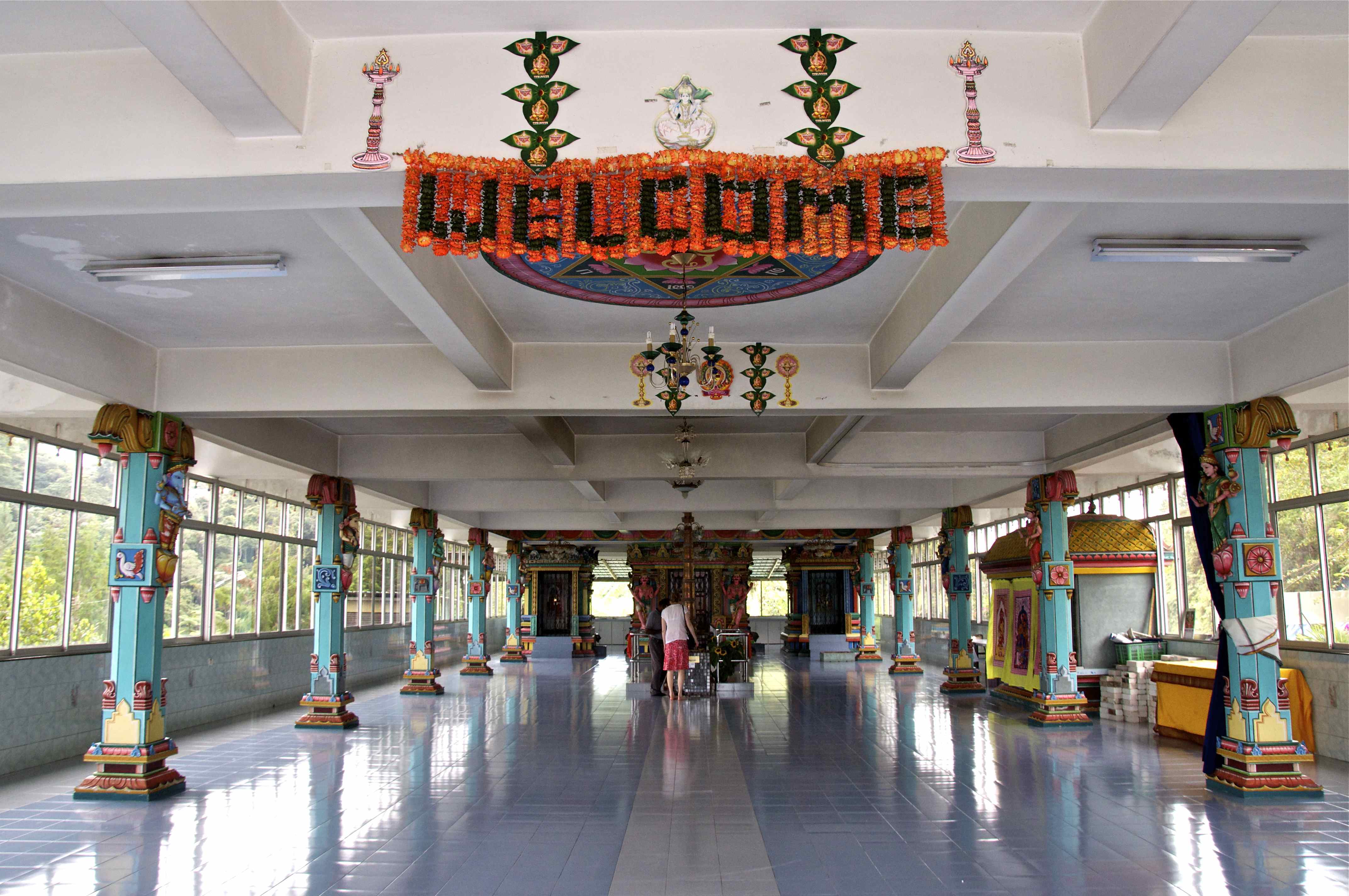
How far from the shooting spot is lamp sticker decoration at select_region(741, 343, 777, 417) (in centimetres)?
766

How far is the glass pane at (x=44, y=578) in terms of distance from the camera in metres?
8.70

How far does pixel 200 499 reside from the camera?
12078 millimetres

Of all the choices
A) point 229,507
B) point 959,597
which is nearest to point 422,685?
point 229,507

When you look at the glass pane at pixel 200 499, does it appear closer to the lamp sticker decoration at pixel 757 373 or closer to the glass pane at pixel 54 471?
the glass pane at pixel 54 471

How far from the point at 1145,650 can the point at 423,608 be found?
35.3ft

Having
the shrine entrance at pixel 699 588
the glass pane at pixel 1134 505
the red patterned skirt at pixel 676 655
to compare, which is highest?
the glass pane at pixel 1134 505

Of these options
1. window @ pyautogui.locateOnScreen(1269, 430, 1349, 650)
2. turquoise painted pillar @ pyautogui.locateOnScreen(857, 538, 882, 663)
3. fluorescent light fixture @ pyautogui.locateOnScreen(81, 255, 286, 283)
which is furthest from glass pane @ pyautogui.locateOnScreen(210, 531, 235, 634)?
turquoise painted pillar @ pyautogui.locateOnScreen(857, 538, 882, 663)

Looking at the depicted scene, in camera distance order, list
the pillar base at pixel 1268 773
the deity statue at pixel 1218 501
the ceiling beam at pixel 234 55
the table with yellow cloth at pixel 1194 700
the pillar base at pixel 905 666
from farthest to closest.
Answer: the pillar base at pixel 905 666 → the table with yellow cloth at pixel 1194 700 → the deity statue at pixel 1218 501 → the pillar base at pixel 1268 773 → the ceiling beam at pixel 234 55

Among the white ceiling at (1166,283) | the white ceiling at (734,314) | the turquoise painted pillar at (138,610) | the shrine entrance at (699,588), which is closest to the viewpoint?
the white ceiling at (1166,283)

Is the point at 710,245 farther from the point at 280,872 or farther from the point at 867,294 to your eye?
the point at 280,872

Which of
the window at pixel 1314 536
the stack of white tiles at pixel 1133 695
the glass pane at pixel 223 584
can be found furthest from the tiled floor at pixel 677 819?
the glass pane at pixel 223 584

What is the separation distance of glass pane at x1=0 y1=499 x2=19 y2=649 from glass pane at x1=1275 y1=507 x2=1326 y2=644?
1203cm

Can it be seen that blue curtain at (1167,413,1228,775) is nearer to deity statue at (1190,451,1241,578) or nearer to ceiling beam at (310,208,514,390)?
deity statue at (1190,451,1241,578)

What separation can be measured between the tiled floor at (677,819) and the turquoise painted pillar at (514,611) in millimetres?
10978
